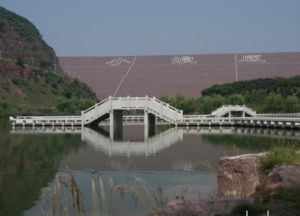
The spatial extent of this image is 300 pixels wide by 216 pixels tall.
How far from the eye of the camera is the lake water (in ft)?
30.1

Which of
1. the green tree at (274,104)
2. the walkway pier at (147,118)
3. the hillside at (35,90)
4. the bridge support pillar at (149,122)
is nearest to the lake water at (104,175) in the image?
the walkway pier at (147,118)

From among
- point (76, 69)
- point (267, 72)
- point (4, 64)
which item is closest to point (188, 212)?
point (4, 64)

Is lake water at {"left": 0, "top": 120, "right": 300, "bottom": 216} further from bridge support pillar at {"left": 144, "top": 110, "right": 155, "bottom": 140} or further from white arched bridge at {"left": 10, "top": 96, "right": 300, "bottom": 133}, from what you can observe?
bridge support pillar at {"left": 144, "top": 110, "right": 155, "bottom": 140}

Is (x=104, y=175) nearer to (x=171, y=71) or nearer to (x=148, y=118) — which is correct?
(x=148, y=118)

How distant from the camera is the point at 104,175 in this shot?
16641 millimetres

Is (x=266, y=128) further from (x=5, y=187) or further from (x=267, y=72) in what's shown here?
(x=267, y=72)

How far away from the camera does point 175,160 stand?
2153cm

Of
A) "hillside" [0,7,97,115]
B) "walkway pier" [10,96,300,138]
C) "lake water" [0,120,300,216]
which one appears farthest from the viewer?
"hillside" [0,7,97,115]

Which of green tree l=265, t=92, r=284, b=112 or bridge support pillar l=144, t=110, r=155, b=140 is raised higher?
green tree l=265, t=92, r=284, b=112

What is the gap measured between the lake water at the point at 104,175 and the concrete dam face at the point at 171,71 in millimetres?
65142

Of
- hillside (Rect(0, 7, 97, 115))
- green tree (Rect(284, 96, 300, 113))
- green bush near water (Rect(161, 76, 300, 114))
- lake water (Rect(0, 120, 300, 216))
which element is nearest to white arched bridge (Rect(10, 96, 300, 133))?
green tree (Rect(284, 96, 300, 113))

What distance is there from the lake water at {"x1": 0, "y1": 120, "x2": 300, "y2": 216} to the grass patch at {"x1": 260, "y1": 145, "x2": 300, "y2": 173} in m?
1.01

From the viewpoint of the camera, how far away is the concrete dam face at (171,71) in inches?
3836

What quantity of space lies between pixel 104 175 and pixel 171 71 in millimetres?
90190
